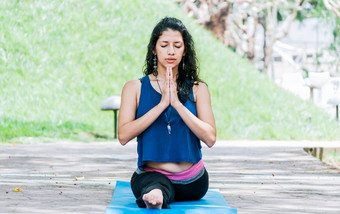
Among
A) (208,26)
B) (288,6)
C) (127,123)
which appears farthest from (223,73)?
(288,6)

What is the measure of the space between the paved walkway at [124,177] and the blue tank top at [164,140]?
0.53 meters

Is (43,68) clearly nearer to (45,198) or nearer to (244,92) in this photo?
(244,92)

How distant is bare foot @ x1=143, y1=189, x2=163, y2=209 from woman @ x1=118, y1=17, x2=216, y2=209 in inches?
4.3

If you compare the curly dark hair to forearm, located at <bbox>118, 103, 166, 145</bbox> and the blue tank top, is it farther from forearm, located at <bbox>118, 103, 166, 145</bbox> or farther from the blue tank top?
forearm, located at <bbox>118, 103, 166, 145</bbox>

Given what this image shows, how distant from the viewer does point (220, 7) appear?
91.5 ft

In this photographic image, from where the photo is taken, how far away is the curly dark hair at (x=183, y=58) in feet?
16.0

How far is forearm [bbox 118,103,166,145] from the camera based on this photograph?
181 inches

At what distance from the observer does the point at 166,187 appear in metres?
4.59

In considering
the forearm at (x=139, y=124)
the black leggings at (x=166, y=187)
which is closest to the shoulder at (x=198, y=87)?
the forearm at (x=139, y=124)

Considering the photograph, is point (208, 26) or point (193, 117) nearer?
point (193, 117)

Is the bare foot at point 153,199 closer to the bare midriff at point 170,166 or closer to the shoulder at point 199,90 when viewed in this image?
the bare midriff at point 170,166

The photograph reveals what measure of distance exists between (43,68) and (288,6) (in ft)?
61.8

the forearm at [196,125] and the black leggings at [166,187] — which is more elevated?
the forearm at [196,125]

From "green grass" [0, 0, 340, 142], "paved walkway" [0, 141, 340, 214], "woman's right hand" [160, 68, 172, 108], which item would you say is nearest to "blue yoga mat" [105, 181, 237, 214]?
"paved walkway" [0, 141, 340, 214]
